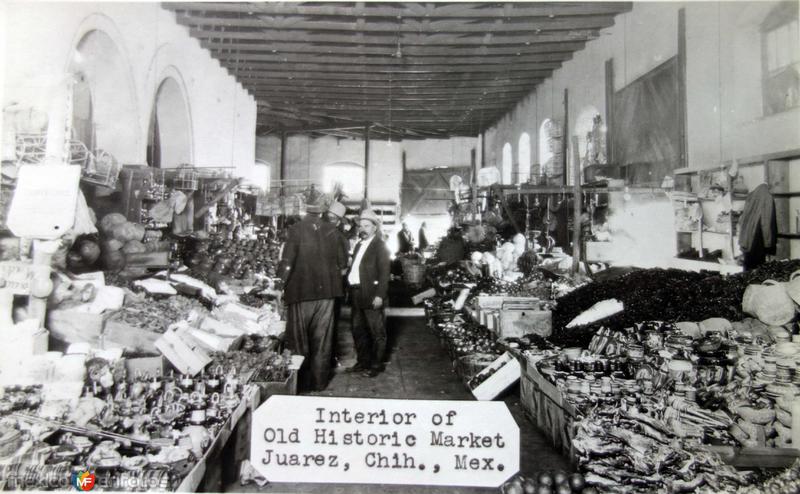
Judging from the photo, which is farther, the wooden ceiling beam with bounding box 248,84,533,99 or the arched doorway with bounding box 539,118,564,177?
the arched doorway with bounding box 539,118,564,177

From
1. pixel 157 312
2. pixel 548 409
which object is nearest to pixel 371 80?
pixel 157 312

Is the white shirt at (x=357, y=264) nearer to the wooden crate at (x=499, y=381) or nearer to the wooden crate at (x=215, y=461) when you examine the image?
the wooden crate at (x=499, y=381)

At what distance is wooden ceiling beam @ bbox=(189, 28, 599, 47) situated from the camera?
624 centimetres

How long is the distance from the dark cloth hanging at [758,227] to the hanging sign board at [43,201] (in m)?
5.00

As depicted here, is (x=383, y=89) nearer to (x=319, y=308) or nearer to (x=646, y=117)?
(x=646, y=117)

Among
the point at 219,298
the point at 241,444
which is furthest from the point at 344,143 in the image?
the point at 241,444

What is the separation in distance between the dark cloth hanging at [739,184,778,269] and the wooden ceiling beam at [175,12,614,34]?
11.3ft

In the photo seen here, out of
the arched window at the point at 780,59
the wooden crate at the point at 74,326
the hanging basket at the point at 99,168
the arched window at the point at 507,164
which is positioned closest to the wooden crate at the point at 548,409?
the wooden crate at the point at 74,326

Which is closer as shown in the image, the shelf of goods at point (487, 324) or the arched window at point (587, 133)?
the shelf of goods at point (487, 324)

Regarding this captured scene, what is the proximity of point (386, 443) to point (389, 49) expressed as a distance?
5854 millimetres

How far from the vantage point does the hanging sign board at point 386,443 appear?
241 centimetres

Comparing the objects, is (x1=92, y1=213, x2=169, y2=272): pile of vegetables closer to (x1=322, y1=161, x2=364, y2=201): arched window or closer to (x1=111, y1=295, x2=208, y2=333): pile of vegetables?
(x1=111, y1=295, x2=208, y2=333): pile of vegetables

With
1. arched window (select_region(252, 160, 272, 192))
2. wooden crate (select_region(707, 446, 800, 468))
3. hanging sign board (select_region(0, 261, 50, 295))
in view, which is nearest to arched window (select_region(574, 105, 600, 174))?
wooden crate (select_region(707, 446, 800, 468))

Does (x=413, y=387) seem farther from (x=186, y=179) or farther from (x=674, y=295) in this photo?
(x=186, y=179)
